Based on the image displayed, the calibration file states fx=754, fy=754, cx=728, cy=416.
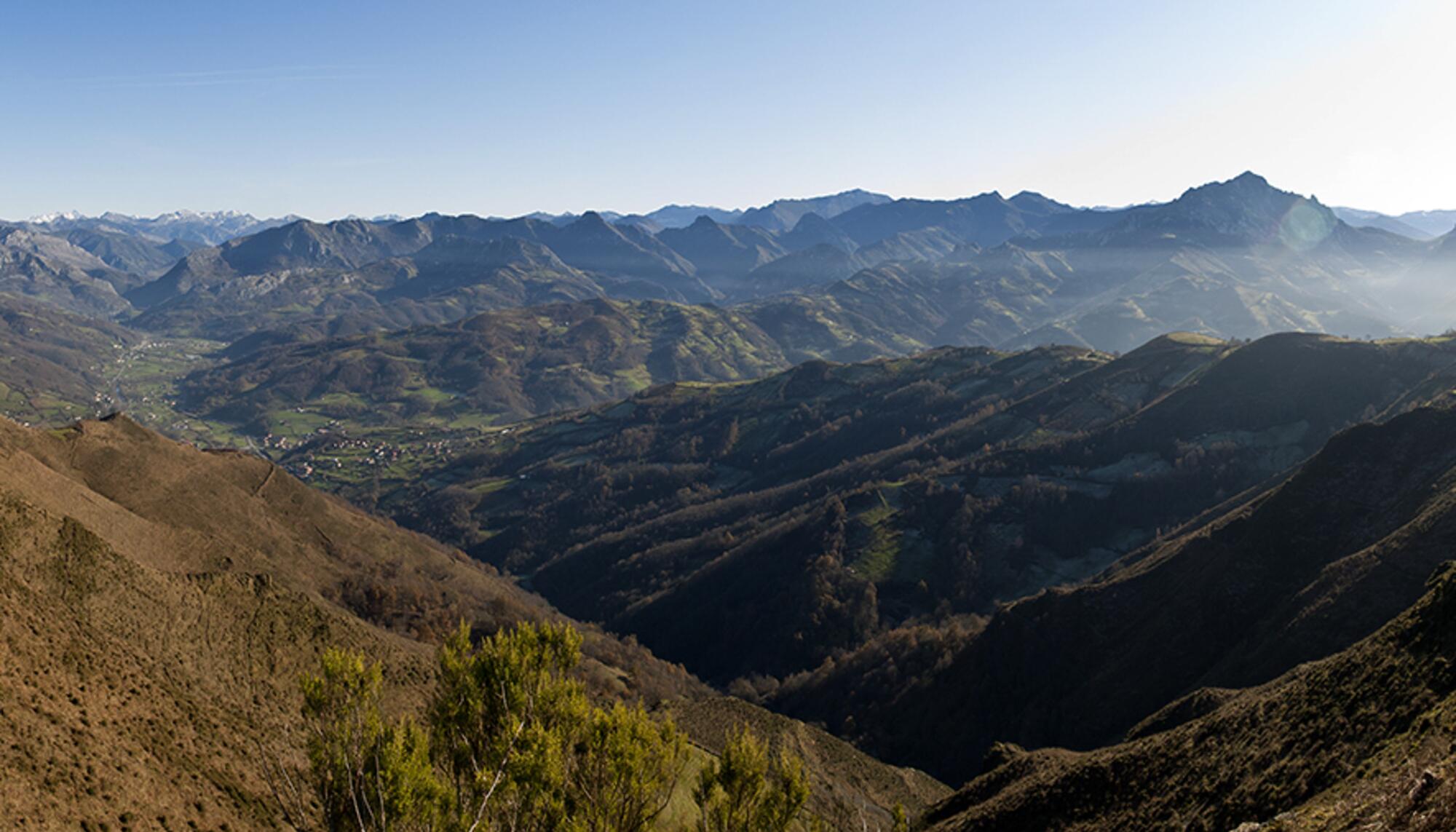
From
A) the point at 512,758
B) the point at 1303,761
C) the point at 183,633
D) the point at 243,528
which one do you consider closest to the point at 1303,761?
the point at 1303,761

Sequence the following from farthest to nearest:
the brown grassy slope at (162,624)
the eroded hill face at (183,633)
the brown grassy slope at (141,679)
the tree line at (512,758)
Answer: the eroded hill face at (183,633)
the brown grassy slope at (162,624)
the brown grassy slope at (141,679)
the tree line at (512,758)

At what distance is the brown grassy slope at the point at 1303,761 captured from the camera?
1205 inches

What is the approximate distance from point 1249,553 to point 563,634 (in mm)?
116392

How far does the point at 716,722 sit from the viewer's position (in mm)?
108938

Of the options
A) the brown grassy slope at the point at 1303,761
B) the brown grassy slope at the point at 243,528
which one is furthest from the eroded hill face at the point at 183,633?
the brown grassy slope at the point at 1303,761

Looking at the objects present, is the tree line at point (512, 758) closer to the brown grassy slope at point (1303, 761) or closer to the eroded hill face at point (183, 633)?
the eroded hill face at point (183, 633)

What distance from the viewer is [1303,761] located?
145 ft

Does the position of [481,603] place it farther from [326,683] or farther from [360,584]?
[326,683]

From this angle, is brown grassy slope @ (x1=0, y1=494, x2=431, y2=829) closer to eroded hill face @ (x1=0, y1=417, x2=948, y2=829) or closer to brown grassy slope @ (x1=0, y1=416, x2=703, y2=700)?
eroded hill face @ (x1=0, y1=417, x2=948, y2=829)

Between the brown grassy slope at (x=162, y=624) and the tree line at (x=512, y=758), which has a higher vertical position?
the tree line at (x=512, y=758)

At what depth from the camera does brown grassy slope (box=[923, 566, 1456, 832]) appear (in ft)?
100

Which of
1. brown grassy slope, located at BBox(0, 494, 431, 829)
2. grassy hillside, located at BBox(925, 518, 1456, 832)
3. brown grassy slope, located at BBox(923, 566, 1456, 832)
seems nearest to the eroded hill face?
brown grassy slope, located at BBox(0, 494, 431, 829)

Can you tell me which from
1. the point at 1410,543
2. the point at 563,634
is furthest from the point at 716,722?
the point at 1410,543

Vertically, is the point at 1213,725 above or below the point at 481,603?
above
